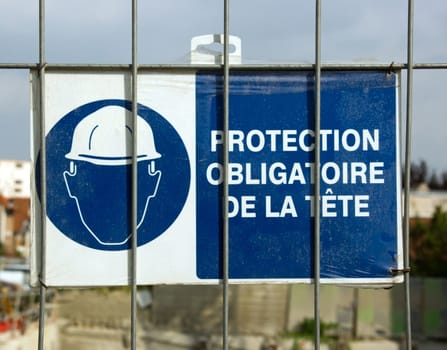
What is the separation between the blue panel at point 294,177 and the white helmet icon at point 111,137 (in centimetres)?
22

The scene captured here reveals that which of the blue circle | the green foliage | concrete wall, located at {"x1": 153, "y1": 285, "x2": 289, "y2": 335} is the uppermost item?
the blue circle

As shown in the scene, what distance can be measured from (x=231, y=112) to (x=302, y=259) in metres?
0.68

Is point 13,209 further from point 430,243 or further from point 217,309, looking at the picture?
point 430,243

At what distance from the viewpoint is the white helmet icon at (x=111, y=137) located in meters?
3.43

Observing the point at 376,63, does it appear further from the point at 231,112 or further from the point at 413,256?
the point at 413,256

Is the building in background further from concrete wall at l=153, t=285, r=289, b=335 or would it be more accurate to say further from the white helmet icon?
the white helmet icon

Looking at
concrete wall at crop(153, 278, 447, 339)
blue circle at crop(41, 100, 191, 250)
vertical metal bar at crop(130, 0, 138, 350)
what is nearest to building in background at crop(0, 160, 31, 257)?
concrete wall at crop(153, 278, 447, 339)

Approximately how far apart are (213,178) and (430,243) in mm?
30732

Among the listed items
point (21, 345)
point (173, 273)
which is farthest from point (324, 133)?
point (21, 345)

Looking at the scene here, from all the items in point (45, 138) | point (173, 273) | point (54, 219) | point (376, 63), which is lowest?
point (173, 273)

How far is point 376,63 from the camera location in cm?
345

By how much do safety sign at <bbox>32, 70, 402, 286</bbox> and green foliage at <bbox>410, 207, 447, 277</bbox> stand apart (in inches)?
1168

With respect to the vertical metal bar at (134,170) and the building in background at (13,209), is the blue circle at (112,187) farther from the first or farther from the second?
the building in background at (13,209)

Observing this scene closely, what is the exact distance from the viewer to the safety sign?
3.41 meters
